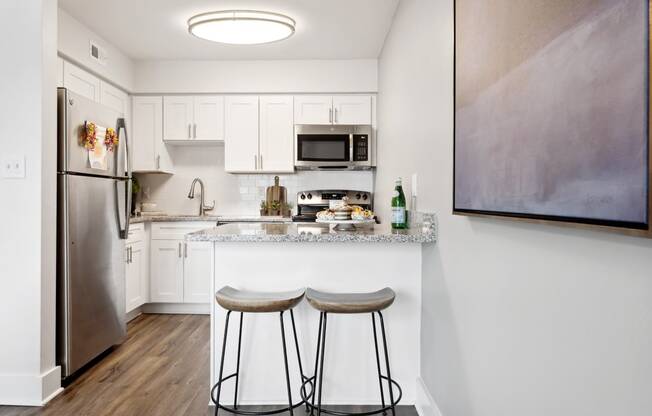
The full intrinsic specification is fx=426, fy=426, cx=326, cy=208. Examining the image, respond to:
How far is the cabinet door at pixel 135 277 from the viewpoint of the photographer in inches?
145

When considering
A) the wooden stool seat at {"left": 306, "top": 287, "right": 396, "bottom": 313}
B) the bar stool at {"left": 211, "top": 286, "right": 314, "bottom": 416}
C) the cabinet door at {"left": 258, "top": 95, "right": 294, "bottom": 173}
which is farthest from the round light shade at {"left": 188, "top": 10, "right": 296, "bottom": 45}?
the wooden stool seat at {"left": 306, "top": 287, "right": 396, "bottom": 313}

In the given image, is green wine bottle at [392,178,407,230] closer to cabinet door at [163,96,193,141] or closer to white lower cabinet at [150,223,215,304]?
white lower cabinet at [150,223,215,304]

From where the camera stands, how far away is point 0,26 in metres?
2.31

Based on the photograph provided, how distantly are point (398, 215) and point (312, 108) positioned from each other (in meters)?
2.17

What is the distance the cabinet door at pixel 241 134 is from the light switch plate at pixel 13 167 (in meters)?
2.09

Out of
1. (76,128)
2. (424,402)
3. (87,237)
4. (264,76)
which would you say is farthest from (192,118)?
(424,402)

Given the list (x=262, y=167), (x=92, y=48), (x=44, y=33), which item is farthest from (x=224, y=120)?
(x=44, y=33)

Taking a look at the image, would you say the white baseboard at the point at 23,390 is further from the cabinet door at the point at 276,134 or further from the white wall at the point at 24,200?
the cabinet door at the point at 276,134

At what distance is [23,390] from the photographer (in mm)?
2264

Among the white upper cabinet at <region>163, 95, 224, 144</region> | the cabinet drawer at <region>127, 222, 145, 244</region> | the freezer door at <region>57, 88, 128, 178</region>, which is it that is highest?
the white upper cabinet at <region>163, 95, 224, 144</region>

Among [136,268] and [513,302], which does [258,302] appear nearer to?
[513,302]

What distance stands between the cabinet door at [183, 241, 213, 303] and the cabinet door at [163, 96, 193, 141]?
3.65 ft

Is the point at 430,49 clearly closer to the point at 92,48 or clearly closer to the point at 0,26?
the point at 0,26

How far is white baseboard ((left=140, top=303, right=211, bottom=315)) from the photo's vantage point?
4.06 metres
